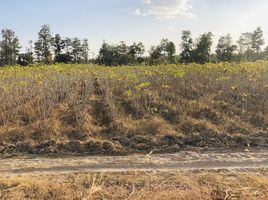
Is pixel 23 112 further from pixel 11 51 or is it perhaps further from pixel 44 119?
pixel 11 51

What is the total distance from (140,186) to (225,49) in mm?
24208

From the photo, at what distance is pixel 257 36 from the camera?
91.1ft

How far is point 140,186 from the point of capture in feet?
16.3

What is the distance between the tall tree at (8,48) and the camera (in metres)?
31.8

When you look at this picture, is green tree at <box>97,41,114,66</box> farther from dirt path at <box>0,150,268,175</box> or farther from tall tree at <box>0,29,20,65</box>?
dirt path at <box>0,150,268,175</box>

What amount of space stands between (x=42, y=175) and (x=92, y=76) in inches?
252

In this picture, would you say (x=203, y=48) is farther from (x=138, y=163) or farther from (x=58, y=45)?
(x=138, y=163)

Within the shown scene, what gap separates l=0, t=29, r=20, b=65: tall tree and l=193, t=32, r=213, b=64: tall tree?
14.0 metres

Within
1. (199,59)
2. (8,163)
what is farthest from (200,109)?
(199,59)

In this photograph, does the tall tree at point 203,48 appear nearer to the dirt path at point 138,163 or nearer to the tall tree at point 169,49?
the tall tree at point 169,49

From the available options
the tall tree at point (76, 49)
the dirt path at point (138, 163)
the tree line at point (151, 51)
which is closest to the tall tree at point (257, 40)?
the tree line at point (151, 51)

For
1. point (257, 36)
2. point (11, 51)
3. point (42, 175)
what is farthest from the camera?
point (11, 51)

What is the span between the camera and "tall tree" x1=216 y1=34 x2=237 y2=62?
2736 centimetres

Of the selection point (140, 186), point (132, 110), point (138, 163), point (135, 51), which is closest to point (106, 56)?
point (135, 51)
